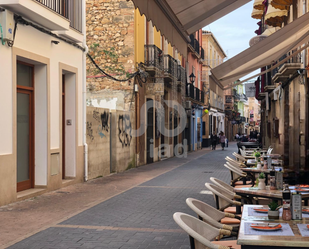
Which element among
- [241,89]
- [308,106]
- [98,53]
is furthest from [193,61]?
[241,89]

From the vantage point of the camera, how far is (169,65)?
24.4 meters

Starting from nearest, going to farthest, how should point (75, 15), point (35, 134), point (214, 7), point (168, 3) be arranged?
point (168, 3) → point (214, 7) → point (35, 134) → point (75, 15)

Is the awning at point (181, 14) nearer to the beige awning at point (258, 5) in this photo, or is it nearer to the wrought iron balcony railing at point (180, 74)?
the beige awning at point (258, 5)

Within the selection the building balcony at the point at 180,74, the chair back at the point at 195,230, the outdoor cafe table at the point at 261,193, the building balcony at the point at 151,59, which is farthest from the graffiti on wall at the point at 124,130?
the chair back at the point at 195,230

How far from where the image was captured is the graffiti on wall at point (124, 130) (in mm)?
17250

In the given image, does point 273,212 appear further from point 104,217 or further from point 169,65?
point 169,65

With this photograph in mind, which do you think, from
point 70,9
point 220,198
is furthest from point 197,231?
point 70,9

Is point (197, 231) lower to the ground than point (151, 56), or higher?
lower

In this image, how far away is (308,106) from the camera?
16234 mm

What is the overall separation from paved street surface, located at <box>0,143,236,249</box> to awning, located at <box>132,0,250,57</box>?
8.99 feet

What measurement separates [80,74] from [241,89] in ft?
239

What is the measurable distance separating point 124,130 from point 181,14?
12808 mm

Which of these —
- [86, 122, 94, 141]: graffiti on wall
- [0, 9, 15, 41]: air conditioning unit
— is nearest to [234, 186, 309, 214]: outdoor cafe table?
[0, 9, 15, 41]: air conditioning unit

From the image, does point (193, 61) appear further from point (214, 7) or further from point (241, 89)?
point (241, 89)
